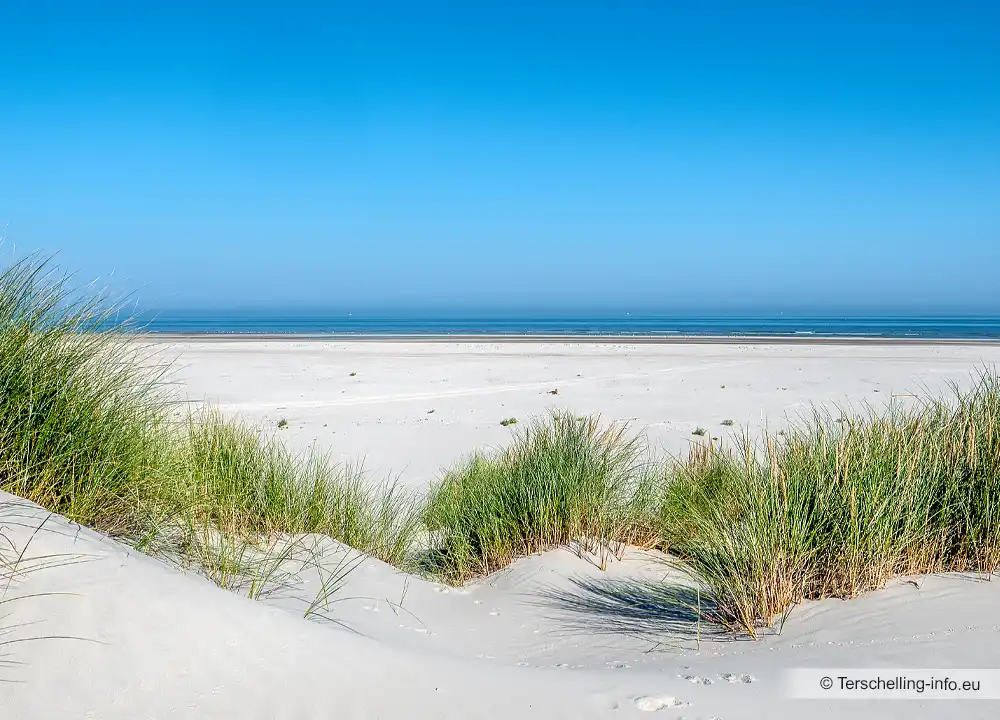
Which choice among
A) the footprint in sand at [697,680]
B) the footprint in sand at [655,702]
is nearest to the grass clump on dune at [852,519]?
the footprint in sand at [697,680]

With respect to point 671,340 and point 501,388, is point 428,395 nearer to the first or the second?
point 501,388

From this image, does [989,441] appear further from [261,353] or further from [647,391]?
[261,353]

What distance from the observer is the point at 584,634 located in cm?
365

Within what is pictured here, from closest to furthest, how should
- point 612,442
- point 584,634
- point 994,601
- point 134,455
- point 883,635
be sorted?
1. point 883,635
2. point 994,601
3. point 584,634
4. point 134,455
5. point 612,442

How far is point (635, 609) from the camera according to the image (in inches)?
154

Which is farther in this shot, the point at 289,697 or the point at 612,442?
the point at 612,442

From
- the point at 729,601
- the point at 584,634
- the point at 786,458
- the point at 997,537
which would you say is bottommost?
the point at 584,634

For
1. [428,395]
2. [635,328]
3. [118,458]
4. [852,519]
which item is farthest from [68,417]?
[635,328]

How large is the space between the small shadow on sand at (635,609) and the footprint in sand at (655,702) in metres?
0.68

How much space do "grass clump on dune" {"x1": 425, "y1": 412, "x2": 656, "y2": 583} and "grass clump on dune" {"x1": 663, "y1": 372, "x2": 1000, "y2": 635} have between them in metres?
0.91

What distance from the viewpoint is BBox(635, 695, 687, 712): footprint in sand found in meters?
2.51

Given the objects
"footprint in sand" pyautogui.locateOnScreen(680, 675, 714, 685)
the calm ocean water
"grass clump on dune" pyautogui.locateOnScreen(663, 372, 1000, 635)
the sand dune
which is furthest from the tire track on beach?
the calm ocean water

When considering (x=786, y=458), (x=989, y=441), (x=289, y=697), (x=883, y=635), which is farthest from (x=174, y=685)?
(x=989, y=441)

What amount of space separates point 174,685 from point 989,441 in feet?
13.4
